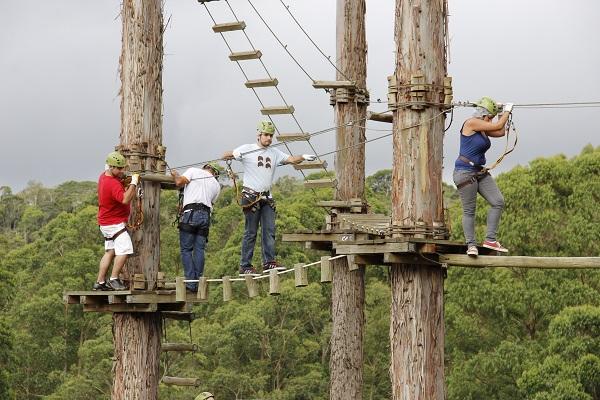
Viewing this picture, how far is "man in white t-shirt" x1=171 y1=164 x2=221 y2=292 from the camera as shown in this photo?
14.4 metres

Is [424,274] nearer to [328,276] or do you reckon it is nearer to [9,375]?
[328,276]

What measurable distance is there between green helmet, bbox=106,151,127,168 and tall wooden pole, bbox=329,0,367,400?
4.01m

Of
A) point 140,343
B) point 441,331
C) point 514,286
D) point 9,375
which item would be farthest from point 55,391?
point 441,331

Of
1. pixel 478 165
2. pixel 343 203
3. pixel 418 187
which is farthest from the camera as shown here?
pixel 343 203

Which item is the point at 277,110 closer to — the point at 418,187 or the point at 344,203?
the point at 344,203

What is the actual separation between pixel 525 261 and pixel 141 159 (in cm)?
462

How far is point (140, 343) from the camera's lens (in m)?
14.4

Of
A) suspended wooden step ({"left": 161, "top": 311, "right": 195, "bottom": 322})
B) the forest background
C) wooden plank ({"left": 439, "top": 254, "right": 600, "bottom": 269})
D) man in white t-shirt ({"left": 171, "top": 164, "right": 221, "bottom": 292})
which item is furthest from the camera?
the forest background

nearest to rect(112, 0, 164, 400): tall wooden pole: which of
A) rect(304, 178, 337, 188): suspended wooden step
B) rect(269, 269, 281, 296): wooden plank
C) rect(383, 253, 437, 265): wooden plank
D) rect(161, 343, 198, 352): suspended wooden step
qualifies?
rect(161, 343, 198, 352): suspended wooden step

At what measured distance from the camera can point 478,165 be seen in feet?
38.7

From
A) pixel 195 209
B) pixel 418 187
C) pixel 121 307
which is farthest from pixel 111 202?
pixel 418 187

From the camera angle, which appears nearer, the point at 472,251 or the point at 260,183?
the point at 472,251

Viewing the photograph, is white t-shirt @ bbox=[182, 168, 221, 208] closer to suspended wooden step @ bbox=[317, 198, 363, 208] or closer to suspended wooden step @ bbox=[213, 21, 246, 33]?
suspended wooden step @ bbox=[213, 21, 246, 33]

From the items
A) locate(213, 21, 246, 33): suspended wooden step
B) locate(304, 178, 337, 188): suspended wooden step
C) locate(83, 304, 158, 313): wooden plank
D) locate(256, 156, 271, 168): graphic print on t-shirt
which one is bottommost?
locate(83, 304, 158, 313): wooden plank
